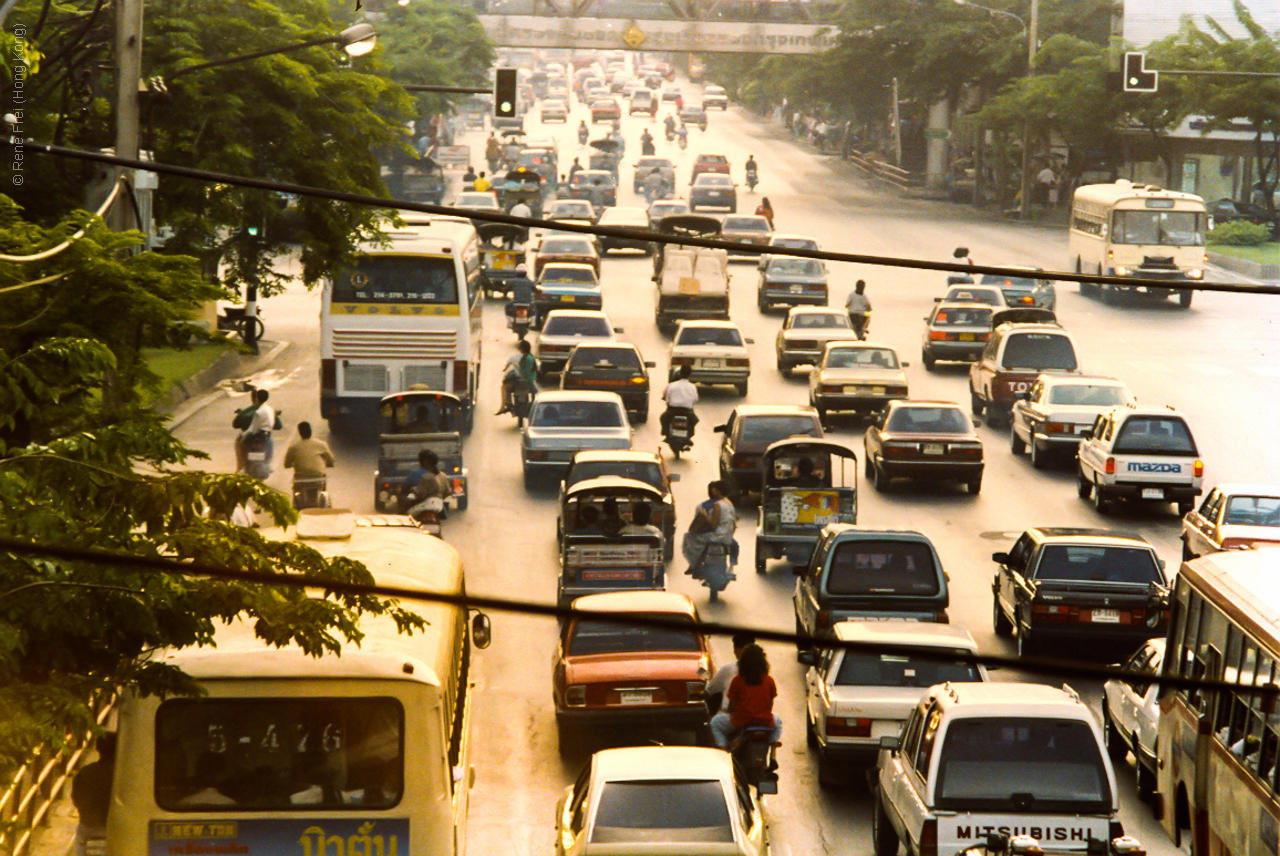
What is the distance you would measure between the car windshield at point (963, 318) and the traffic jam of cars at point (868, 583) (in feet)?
0.17

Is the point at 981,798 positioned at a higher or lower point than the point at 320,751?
lower

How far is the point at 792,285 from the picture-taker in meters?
47.1

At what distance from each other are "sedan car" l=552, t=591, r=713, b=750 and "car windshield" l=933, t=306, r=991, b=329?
23836 mm

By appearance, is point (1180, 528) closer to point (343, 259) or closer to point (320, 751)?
point (343, 259)

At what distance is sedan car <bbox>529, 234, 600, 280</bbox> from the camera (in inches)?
1941

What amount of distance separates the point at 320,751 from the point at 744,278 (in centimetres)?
4544

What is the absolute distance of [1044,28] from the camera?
81250 millimetres

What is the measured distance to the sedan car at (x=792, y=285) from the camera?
46.7 metres

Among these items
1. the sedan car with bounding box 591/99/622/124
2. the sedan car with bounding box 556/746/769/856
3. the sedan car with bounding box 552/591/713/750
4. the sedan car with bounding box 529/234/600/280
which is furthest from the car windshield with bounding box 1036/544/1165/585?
the sedan car with bounding box 591/99/622/124

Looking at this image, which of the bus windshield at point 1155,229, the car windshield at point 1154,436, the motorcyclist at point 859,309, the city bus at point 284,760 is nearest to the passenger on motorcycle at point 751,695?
the city bus at point 284,760

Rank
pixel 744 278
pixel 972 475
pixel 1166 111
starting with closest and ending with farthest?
pixel 972 475, pixel 744 278, pixel 1166 111

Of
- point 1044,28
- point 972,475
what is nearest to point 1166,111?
point 1044,28

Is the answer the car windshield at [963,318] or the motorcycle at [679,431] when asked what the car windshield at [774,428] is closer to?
the motorcycle at [679,431]

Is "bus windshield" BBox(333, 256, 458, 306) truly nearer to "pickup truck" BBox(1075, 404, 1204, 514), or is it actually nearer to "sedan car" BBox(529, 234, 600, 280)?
"pickup truck" BBox(1075, 404, 1204, 514)
